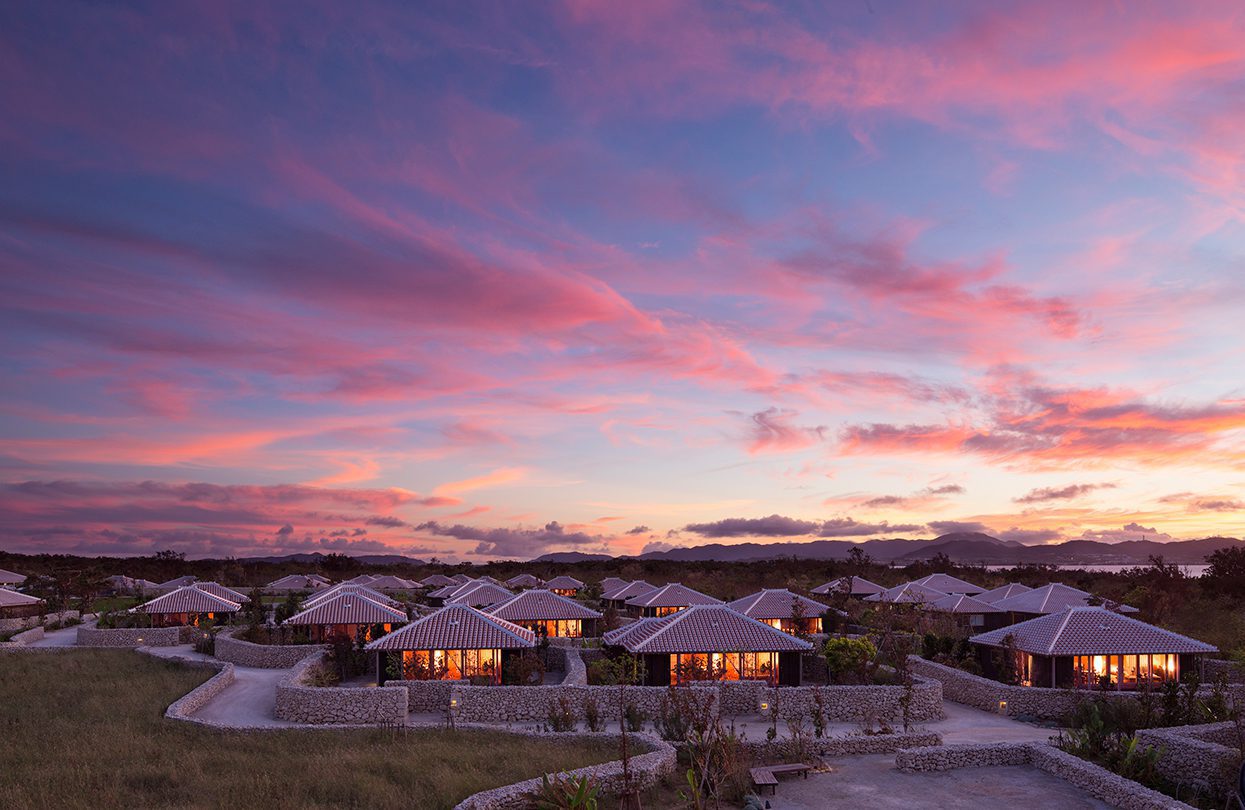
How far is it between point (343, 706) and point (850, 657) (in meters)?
19.6

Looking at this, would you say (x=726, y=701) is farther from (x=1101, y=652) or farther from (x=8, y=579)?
(x=8, y=579)

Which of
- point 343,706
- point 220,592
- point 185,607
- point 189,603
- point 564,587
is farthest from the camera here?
point 564,587

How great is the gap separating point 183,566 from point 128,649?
100.0 m

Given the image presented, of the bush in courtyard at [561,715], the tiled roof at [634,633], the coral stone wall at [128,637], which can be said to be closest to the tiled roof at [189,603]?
the coral stone wall at [128,637]

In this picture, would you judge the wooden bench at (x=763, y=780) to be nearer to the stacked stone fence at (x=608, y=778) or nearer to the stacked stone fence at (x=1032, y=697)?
the stacked stone fence at (x=608, y=778)

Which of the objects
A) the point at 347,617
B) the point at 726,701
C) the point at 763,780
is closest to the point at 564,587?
the point at 347,617

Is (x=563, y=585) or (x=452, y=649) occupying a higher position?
(x=452, y=649)

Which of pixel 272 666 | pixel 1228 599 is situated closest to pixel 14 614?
pixel 272 666

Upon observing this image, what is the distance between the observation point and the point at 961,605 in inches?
2280

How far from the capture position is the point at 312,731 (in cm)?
2811

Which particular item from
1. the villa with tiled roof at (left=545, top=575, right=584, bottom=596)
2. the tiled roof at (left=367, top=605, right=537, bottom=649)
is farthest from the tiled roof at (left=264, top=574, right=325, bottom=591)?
the tiled roof at (left=367, top=605, right=537, bottom=649)

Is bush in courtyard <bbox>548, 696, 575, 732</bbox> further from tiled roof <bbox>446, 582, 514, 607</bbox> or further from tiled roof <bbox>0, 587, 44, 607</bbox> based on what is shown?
tiled roof <bbox>0, 587, 44, 607</bbox>

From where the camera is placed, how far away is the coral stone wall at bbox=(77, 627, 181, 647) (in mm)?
52562

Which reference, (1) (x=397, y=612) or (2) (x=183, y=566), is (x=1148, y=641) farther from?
(2) (x=183, y=566)
